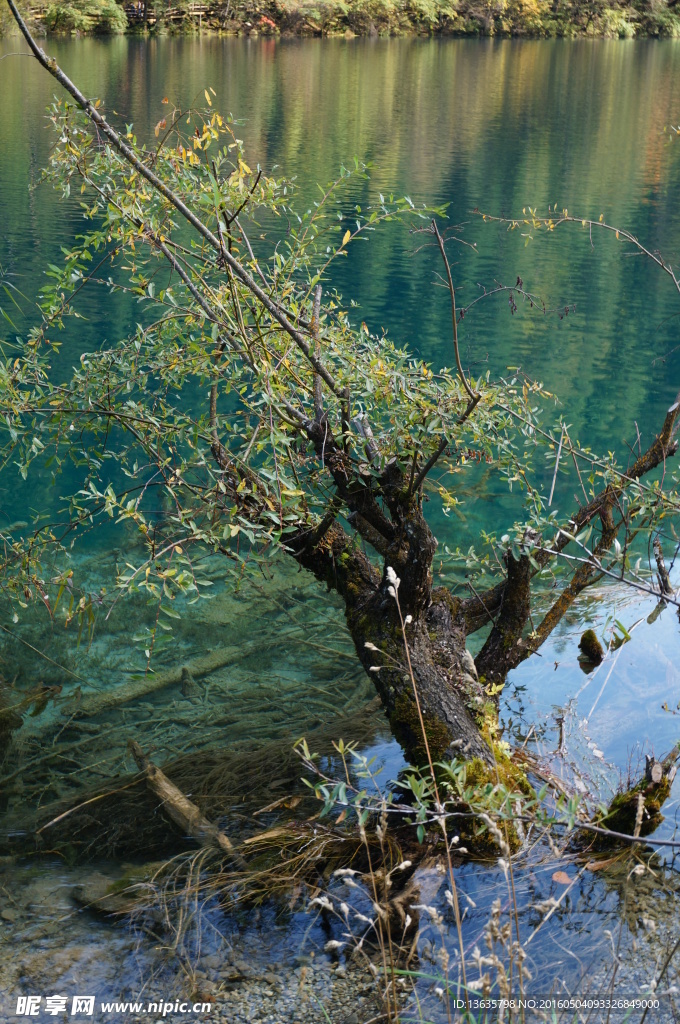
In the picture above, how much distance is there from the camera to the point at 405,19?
57562 millimetres

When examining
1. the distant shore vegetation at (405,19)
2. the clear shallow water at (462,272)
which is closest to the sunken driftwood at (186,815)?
the clear shallow water at (462,272)

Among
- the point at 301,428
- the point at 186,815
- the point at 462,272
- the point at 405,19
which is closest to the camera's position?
the point at 301,428

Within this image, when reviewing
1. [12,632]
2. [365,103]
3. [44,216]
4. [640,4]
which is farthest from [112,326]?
[640,4]

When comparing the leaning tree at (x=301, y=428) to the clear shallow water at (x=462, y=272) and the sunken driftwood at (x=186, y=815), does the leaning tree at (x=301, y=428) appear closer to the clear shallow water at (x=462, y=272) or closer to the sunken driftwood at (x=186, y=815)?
the clear shallow water at (x=462, y=272)

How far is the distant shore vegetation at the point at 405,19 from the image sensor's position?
4228 cm

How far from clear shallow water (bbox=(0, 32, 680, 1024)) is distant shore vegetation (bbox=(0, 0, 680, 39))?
1455 millimetres

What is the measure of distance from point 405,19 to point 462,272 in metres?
50.9

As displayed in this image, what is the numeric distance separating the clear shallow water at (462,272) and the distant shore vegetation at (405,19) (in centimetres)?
145

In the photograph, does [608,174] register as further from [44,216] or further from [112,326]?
[112,326]

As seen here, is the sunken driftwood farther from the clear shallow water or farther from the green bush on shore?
the green bush on shore

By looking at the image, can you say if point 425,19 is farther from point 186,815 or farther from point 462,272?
point 186,815

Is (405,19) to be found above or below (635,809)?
above

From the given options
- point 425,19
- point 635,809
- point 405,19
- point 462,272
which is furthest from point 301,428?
point 425,19

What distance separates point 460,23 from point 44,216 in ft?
176
